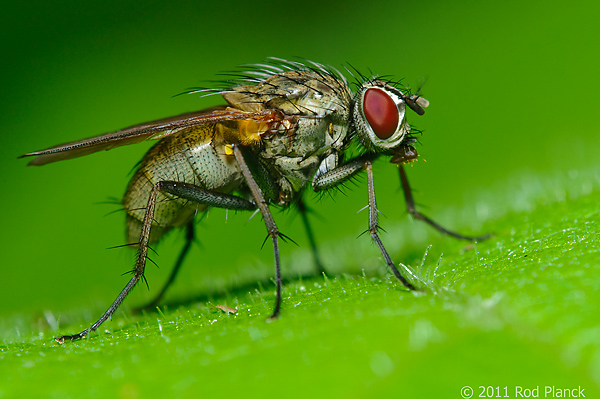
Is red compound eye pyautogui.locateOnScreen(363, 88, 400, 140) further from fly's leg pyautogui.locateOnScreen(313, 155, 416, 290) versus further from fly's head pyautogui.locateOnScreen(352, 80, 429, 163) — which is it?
fly's leg pyautogui.locateOnScreen(313, 155, 416, 290)

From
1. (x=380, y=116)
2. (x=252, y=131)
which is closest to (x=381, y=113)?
(x=380, y=116)

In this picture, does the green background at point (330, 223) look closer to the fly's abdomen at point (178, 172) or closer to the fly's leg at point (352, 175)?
the fly's leg at point (352, 175)

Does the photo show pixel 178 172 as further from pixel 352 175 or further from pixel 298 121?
pixel 352 175

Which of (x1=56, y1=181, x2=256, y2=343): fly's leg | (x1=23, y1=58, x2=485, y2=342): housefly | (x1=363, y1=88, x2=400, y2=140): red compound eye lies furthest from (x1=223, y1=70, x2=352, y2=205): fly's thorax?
(x1=56, y1=181, x2=256, y2=343): fly's leg

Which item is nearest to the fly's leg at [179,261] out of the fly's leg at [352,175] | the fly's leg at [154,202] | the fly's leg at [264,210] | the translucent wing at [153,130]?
the fly's leg at [154,202]

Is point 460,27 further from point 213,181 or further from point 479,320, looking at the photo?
point 479,320

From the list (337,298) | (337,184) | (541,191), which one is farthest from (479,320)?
(541,191)
